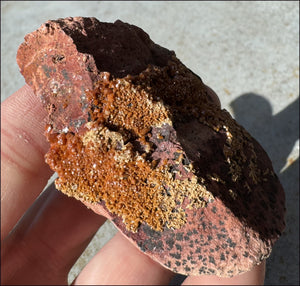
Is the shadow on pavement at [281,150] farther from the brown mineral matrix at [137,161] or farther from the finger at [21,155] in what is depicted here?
the finger at [21,155]

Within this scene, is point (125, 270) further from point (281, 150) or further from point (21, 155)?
point (281, 150)

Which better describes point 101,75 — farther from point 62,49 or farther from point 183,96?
point 183,96

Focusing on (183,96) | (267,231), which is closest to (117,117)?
(183,96)

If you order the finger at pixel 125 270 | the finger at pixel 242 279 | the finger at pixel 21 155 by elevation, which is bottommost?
the finger at pixel 242 279

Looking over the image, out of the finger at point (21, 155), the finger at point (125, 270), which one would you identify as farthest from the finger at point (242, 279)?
the finger at point (21, 155)

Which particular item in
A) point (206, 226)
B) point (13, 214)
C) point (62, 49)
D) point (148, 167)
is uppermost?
point (62, 49)

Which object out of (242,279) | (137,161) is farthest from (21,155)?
(242,279)

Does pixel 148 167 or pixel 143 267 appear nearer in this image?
pixel 148 167

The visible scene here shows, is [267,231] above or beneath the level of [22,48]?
beneath

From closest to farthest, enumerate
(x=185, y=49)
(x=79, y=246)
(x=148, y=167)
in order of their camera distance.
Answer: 1. (x=148, y=167)
2. (x=79, y=246)
3. (x=185, y=49)
